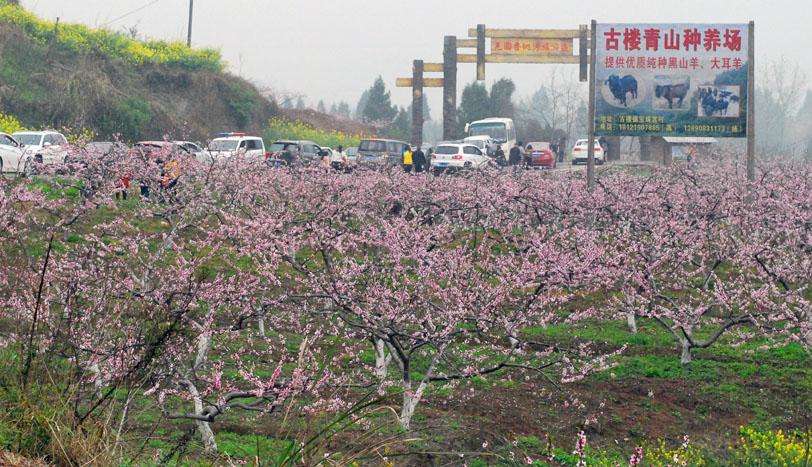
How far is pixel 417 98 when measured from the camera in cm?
5159

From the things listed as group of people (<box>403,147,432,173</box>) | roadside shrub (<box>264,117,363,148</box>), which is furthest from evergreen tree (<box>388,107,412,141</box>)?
group of people (<box>403,147,432,173</box>)

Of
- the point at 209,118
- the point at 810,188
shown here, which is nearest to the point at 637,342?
the point at 810,188

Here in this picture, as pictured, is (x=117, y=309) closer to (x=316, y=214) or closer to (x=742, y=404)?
(x=742, y=404)

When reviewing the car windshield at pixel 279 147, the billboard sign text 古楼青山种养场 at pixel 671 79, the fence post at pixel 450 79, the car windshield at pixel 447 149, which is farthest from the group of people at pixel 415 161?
the fence post at pixel 450 79

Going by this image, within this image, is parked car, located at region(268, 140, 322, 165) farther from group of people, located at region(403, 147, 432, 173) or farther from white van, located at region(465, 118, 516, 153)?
white van, located at region(465, 118, 516, 153)

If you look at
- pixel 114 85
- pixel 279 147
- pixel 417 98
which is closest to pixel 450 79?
pixel 417 98

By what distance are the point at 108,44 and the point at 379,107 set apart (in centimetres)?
2990

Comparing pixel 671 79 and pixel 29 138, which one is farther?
pixel 29 138

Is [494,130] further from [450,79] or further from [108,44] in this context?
[108,44]

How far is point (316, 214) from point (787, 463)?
12.0 m

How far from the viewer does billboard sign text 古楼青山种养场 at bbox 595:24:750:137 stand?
23.6m

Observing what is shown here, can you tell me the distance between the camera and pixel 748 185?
2230 centimetres

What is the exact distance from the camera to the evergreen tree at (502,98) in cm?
6656

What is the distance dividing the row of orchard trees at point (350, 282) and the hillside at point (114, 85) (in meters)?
18.9
